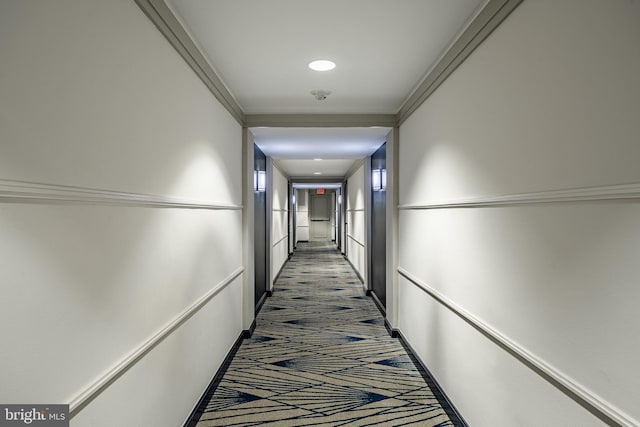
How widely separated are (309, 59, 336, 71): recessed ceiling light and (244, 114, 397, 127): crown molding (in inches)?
34.1

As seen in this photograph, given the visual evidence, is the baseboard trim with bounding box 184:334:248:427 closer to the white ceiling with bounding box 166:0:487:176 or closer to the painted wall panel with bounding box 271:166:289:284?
the white ceiling with bounding box 166:0:487:176

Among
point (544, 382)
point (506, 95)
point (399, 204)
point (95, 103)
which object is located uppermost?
point (506, 95)

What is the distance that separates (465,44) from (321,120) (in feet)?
4.70

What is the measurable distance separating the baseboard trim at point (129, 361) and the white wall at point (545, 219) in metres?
1.17

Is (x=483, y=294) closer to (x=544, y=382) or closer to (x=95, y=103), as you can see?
(x=544, y=382)

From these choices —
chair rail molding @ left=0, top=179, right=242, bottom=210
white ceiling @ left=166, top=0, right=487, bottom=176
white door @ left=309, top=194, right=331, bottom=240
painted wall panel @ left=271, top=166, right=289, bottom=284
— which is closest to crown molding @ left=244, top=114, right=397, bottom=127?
white ceiling @ left=166, top=0, right=487, bottom=176

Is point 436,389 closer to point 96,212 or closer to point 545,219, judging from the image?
point 545,219

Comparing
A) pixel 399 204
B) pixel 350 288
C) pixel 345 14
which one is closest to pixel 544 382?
pixel 345 14

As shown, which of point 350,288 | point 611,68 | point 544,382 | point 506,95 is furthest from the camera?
point 350,288

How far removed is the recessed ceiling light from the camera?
6.24 ft

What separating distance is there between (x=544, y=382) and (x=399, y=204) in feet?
6.29

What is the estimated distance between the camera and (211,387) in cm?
205

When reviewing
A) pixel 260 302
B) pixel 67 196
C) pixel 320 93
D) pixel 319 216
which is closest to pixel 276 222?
pixel 260 302

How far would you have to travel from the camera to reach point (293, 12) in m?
1.43
